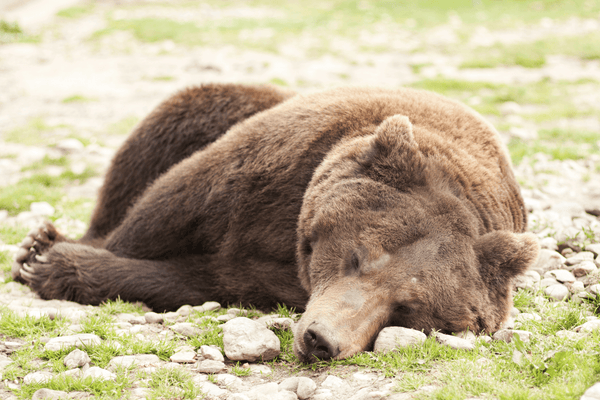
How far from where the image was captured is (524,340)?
3.05 meters

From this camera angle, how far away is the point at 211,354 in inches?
124

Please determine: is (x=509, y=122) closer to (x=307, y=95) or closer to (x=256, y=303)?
(x=307, y=95)

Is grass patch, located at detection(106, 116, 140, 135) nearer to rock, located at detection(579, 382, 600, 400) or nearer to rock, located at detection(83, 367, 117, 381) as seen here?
rock, located at detection(83, 367, 117, 381)

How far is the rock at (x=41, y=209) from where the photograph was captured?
600 cm

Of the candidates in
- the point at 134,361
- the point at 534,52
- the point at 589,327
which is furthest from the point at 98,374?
the point at 534,52

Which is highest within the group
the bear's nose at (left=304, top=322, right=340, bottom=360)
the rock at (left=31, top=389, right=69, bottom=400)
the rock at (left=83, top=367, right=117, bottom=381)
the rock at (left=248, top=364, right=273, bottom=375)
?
the bear's nose at (left=304, top=322, right=340, bottom=360)

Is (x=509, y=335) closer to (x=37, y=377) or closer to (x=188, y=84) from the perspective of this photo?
(x=37, y=377)

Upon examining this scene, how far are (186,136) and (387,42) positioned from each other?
11.4m

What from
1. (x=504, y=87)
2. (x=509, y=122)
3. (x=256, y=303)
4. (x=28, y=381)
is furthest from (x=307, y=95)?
(x=504, y=87)

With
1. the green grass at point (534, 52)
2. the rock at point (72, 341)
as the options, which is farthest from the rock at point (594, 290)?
the green grass at point (534, 52)

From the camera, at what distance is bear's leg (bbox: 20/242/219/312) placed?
4.19 m

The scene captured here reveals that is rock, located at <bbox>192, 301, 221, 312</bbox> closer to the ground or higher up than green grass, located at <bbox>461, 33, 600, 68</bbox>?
closer to the ground

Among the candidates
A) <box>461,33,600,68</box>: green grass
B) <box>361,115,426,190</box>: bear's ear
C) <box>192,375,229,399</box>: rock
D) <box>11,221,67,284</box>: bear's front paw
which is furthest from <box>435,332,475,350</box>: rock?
<box>461,33,600,68</box>: green grass

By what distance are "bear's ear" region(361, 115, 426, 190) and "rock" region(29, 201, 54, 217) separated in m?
4.02
